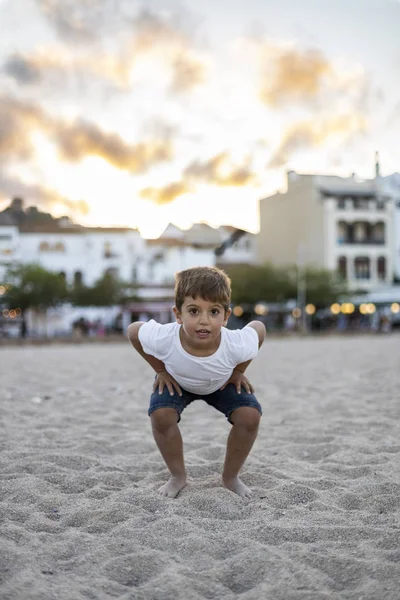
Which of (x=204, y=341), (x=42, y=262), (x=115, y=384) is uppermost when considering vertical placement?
(x=42, y=262)

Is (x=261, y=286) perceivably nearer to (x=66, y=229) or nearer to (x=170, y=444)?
(x=66, y=229)

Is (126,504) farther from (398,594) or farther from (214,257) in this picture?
(214,257)

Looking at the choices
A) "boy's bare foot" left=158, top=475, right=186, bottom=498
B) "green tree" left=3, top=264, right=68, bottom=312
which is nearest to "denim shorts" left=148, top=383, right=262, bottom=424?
"boy's bare foot" left=158, top=475, right=186, bottom=498

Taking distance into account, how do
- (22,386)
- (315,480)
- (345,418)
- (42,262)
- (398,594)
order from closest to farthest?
1. (398,594)
2. (315,480)
3. (345,418)
4. (22,386)
5. (42,262)

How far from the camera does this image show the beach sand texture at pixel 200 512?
85.3 inches

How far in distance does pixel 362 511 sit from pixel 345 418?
2457 millimetres

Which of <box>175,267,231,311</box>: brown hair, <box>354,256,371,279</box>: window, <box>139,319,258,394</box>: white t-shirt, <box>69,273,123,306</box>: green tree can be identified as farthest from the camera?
<box>354,256,371,279</box>: window

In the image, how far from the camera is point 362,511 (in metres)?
2.88

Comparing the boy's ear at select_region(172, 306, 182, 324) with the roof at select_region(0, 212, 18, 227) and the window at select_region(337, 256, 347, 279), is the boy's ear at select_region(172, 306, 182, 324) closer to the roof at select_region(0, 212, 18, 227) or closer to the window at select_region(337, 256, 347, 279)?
the roof at select_region(0, 212, 18, 227)

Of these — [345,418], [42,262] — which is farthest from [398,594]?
[42,262]

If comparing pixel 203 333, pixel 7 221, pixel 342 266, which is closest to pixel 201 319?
pixel 203 333

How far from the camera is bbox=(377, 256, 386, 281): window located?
45.0 metres

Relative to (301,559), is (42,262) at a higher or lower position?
higher

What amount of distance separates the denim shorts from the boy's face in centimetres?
35
